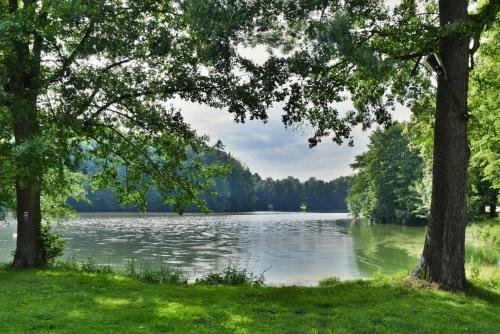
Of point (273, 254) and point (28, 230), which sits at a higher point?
point (28, 230)

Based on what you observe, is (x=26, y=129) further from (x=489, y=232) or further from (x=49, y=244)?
(x=489, y=232)

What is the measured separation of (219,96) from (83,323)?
28.2ft

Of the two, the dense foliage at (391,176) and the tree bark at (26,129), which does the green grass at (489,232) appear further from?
the tree bark at (26,129)

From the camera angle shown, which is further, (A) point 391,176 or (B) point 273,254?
(A) point 391,176

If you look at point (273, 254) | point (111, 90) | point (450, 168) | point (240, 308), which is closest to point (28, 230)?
point (111, 90)

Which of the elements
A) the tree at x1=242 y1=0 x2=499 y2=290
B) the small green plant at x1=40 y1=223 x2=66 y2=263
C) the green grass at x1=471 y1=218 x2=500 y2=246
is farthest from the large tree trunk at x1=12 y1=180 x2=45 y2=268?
the green grass at x1=471 y1=218 x2=500 y2=246

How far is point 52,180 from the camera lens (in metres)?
19.6

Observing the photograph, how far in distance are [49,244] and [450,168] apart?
→ 15135 millimetres

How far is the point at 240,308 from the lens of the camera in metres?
10.7

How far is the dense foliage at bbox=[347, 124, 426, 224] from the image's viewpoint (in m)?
68.8

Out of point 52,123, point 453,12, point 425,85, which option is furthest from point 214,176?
point 453,12

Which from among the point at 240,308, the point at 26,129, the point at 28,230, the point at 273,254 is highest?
the point at 26,129

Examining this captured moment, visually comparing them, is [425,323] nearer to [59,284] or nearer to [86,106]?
[59,284]

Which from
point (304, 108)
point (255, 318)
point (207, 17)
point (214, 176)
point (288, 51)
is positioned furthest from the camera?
point (214, 176)
